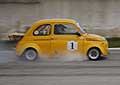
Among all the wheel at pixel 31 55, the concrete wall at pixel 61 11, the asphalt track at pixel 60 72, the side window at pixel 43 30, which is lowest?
the asphalt track at pixel 60 72

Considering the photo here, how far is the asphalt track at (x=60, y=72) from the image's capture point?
1350 cm

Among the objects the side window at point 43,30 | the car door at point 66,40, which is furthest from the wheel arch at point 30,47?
the car door at point 66,40

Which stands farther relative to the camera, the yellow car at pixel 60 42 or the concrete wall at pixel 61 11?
the concrete wall at pixel 61 11

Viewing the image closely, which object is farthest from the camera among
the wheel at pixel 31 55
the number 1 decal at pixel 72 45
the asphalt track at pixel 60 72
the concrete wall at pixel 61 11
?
the concrete wall at pixel 61 11

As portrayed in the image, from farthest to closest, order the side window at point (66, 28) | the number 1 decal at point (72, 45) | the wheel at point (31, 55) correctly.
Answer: the wheel at point (31, 55), the side window at point (66, 28), the number 1 decal at point (72, 45)

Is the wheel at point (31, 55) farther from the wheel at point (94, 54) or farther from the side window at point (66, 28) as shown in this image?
the wheel at point (94, 54)

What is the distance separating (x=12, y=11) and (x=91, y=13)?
4.32 metres

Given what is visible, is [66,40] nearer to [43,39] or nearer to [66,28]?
[66,28]

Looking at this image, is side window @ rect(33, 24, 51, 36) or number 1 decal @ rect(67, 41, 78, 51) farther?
side window @ rect(33, 24, 51, 36)

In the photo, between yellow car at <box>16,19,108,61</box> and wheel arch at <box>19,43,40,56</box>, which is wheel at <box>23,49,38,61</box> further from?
wheel arch at <box>19,43,40,56</box>

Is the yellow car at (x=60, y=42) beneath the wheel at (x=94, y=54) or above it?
above

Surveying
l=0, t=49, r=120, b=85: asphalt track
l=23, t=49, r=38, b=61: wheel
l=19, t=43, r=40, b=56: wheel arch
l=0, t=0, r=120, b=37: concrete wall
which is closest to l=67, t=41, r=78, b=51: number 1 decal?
l=0, t=49, r=120, b=85: asphalt track

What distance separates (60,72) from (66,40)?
11.9ft

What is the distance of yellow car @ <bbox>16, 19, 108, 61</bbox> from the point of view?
61.6 feet
